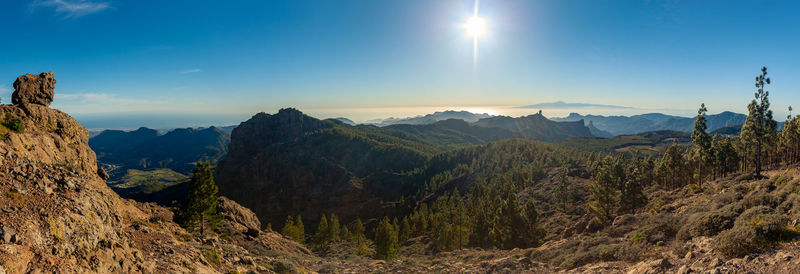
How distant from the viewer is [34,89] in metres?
22.9

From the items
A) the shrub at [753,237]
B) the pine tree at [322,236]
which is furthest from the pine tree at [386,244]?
the shrub at [753,237]

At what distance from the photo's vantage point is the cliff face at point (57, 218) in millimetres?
10359

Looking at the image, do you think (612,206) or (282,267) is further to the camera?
(612,206)

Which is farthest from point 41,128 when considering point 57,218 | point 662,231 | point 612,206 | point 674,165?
point 674,165

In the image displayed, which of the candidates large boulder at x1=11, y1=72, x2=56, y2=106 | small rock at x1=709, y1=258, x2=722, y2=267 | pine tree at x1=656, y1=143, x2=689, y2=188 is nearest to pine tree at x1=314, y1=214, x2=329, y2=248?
large boulder at x1=11, y1=72, x2=56, y2=106

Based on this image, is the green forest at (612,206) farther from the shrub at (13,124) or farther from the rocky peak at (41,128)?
the shrub at (13,124)

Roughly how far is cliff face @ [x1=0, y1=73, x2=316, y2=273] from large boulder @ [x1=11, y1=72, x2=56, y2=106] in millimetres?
59

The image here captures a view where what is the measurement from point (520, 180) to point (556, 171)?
14157mm

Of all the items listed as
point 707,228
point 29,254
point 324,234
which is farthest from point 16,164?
point 324,234

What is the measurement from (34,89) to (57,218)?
19510 mm

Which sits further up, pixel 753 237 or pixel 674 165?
pixel 753 237

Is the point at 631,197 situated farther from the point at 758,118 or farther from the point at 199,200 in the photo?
the point at 199,200

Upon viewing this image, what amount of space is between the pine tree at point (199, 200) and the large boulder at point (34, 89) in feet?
49.7

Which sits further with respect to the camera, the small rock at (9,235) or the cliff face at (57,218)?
the cliff face at (57,218)
